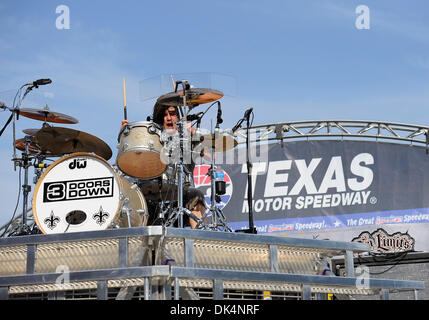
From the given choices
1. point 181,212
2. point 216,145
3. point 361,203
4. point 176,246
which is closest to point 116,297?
point 176,246

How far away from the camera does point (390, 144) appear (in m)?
18.0

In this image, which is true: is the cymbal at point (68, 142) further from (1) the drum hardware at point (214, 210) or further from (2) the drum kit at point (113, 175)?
(1) the drum hardware at point (214, 210)

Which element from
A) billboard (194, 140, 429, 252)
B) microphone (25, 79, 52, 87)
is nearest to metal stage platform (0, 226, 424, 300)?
microphone (25, 79, 52, 87)

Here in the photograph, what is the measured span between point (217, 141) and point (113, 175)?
1850 mm

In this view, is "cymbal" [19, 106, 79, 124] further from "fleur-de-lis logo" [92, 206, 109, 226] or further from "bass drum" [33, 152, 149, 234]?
"fleur-de-lis logo" [92, 206, 109, 226]

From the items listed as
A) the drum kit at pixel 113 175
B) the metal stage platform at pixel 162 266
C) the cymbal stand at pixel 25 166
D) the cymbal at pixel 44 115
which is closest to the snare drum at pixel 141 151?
the drum kit at pixel 113 175

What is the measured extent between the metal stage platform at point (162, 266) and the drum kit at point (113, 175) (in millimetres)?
1283

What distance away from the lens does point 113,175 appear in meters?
7.60

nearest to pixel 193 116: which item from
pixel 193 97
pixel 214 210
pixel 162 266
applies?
pixel 193 97

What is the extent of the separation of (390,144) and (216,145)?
34.2 ft

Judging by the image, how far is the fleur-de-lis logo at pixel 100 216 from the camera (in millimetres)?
7441

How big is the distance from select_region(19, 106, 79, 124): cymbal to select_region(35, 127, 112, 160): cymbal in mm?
733

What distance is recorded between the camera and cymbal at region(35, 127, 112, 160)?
28.2ft
